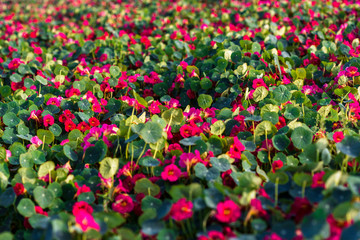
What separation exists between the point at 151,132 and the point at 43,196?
0.65 meters

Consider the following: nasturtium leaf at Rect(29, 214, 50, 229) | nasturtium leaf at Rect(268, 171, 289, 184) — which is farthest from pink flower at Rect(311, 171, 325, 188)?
nasturtium leaf at Rect(29, 214, 50, 229)

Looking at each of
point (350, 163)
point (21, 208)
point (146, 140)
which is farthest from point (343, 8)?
point (21, 208)

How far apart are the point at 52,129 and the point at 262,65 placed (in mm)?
1775

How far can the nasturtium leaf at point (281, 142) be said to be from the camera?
2084mm

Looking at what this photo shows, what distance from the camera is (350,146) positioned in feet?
5.91

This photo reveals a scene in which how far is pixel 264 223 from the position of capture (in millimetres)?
1462

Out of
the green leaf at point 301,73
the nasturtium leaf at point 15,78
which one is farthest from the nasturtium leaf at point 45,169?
the green leaf at point 301,73

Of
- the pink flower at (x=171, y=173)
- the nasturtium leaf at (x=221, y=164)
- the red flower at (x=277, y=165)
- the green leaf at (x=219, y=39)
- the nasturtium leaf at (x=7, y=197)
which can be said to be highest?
the green leaf at (x=219, y=39)

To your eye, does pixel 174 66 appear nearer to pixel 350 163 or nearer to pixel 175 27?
pixel 175 27

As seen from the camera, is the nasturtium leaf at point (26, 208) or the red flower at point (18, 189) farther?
the red flower at point (18, 189)

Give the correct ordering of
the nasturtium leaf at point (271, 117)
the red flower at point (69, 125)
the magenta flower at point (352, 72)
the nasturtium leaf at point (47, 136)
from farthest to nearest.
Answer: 1. the magenta flower at point (352, 72)
2. the red flower at point (69, 125)
3. the nasturtium leaf at point (47, 136)
4. the nasturtium leaf at point (271, 117)

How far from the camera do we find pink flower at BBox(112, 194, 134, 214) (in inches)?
69.3

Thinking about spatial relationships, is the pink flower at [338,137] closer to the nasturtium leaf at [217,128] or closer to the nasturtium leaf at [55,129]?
the nasturtium leaf at [217,128]

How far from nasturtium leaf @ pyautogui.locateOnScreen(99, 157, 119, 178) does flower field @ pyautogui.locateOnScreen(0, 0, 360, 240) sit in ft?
0.04
